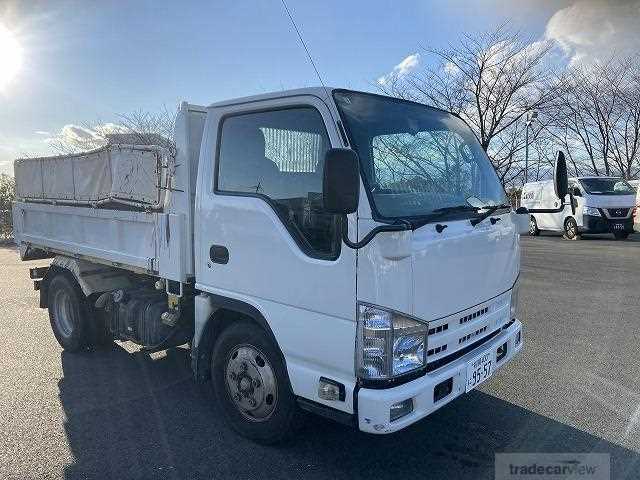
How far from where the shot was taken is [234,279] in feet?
11.2

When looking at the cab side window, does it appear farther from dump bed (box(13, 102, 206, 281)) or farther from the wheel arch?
the wheel arch

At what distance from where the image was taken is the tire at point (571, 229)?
1659cm

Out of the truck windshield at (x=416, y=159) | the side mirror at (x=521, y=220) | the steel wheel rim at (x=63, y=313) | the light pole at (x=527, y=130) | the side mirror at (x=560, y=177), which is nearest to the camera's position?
the truck windshield at (x=416, y=159)

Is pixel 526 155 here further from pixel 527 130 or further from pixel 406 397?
pixel 406 397

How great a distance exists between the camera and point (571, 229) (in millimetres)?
16812

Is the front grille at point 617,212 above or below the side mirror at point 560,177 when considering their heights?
below

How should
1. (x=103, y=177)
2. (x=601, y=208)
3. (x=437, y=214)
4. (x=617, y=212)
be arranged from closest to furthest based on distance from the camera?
(x=437, y=214) < (x=103, y=177) < (x=601, y=208) < (x=617, y=212)

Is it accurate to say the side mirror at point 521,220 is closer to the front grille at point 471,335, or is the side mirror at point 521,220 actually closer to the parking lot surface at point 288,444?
the front grille at point 471,335

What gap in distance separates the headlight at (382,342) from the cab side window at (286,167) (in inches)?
15.9

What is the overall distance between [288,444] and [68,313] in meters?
3.33

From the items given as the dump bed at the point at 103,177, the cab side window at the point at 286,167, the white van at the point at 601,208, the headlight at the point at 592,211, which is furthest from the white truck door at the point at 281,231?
the headlight at the point at 592,211

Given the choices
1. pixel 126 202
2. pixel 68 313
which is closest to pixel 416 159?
pixel 126 202

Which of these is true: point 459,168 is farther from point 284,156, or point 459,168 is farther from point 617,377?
point 617,377

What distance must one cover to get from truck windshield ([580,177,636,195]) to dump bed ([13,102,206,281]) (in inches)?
598
